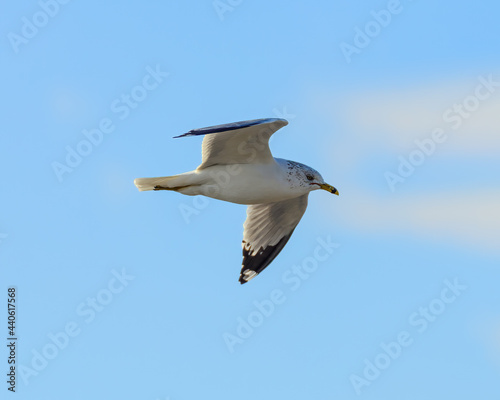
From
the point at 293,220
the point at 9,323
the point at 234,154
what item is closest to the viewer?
the point at 234,154

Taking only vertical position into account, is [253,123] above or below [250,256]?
above

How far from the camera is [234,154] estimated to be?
847 cm

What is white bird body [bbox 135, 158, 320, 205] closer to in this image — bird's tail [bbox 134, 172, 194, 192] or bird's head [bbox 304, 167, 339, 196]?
bird's tail [bbox 134, 172, 194, 192]

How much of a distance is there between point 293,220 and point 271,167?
136cm

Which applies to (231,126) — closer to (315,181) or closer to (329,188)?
(315,181)

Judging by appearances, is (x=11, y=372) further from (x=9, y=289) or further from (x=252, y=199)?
(x=252, y=199)

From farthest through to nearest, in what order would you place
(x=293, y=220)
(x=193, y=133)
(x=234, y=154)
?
(x=293, y=220) → (x=234, y=154) → (x=193, y=133)

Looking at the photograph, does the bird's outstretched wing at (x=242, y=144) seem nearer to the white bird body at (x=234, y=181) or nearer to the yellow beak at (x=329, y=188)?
the white bird body at (x=234, y=181)

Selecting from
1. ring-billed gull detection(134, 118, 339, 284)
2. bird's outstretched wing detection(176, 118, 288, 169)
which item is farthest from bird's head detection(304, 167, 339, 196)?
bird's outstretched wing detection(176, 118, 288, 169)

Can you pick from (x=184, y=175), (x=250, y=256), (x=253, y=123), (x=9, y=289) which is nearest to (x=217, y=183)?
(x=184, y=175)

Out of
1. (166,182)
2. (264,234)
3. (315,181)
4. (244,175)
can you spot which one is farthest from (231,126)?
(264,234)

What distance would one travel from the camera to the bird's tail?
8.53 m

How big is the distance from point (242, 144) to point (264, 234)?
73.7 inches

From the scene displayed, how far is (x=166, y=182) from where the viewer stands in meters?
8.59
